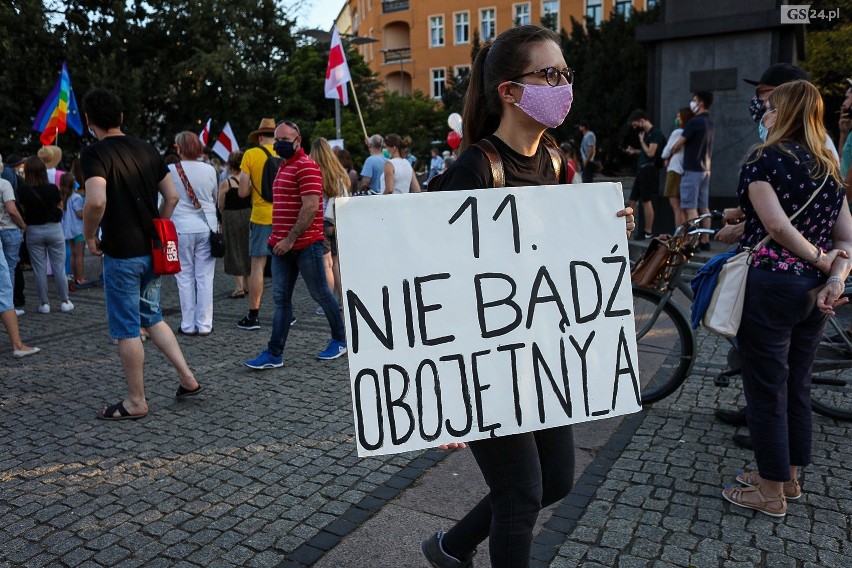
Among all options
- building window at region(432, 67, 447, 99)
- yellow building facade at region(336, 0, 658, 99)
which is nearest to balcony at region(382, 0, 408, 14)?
yellow building facade at region(336, 0, 658, 99)

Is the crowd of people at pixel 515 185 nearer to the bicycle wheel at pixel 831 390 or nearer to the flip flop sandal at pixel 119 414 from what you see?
the flip flop sandal at pixel 119 414

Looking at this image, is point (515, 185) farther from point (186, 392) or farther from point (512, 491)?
point (186, 392)

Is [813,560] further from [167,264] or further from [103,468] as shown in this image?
[167,264]

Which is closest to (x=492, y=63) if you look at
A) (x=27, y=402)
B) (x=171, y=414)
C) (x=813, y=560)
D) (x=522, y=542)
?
(x=522, y=542)

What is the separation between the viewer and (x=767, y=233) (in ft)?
10.2

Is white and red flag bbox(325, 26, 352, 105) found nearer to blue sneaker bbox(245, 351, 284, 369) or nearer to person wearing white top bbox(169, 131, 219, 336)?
person wearing white top bbox(169, 131, 219, 336)

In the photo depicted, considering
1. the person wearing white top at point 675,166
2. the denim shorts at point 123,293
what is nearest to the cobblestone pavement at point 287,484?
the denim shorts at point 123,293

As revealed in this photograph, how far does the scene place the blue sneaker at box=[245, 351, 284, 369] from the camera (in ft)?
18.2

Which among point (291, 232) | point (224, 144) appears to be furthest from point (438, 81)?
point (291, 232)

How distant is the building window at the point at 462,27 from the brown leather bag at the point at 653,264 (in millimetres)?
51572

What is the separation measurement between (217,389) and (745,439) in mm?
3487

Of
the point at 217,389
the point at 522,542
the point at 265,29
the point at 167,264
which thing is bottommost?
the point at 217,389

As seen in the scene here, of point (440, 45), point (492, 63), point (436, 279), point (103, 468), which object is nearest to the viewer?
point (436, 279)

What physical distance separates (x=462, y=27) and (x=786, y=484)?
53.5 meters
